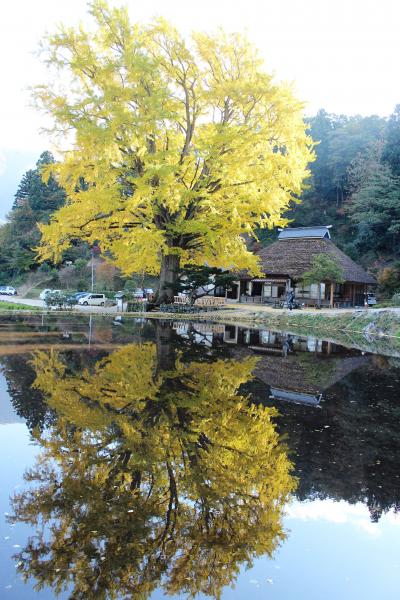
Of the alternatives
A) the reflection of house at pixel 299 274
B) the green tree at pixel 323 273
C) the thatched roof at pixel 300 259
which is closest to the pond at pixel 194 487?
the green tree at pixel 323 273

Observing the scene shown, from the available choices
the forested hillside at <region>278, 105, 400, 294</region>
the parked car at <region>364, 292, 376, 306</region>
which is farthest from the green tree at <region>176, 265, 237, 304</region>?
the parked car at <region>364, 292, 376, 306</region>

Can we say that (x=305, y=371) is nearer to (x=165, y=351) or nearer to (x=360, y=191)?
(x=165, y=351)

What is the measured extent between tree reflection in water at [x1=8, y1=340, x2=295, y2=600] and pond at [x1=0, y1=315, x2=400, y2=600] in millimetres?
12

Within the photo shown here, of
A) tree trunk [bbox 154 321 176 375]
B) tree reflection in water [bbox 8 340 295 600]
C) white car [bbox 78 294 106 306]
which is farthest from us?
white car [bbox 78 294 106 306]

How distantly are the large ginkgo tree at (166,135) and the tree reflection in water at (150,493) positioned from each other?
13.4 meters

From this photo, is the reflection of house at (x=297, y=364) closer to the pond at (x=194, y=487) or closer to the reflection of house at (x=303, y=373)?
the reflection of house at (x=303, y=373)

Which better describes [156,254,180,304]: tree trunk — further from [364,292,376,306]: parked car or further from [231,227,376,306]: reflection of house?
[364,292,376,306]: parked car

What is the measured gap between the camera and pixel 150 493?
3.71 m

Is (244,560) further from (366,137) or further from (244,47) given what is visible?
(366,137)

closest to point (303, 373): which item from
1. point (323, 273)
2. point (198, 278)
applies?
point (198, 278)

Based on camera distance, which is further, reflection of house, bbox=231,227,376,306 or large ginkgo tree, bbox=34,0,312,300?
reflection of house, bbox=231,227,376,306

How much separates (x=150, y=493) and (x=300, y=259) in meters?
30.1

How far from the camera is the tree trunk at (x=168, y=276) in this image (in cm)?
2297

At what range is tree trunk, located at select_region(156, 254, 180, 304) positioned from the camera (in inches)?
904
